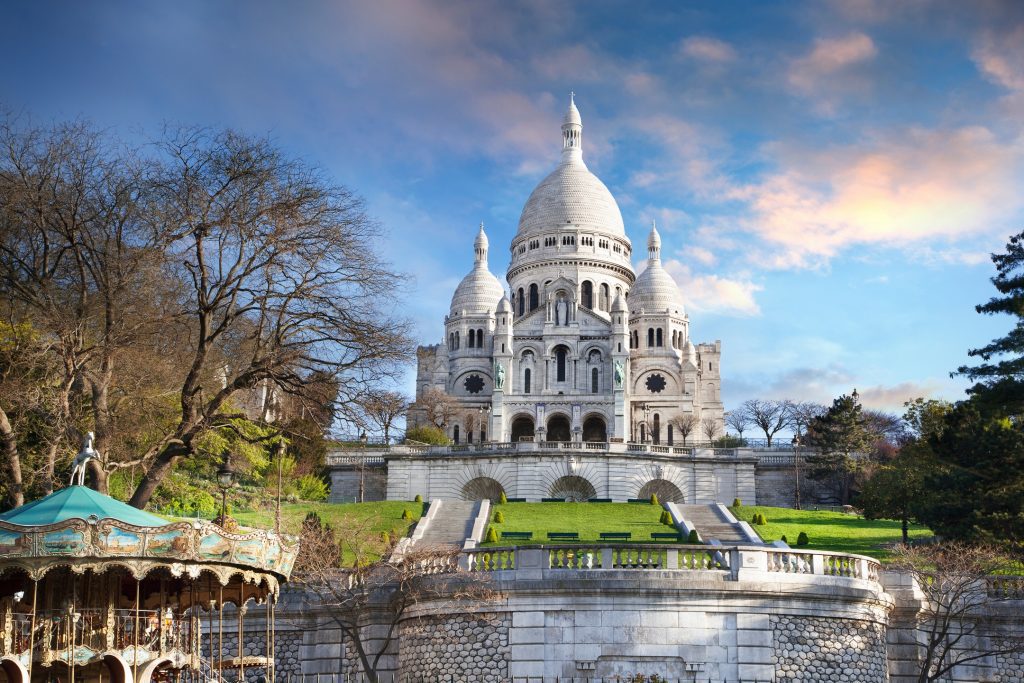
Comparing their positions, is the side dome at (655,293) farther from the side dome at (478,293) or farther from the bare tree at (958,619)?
the bare tree at (958,619)

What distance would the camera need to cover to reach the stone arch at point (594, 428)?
99312 mm

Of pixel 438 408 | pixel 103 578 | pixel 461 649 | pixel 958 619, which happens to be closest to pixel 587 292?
pixel 438 408

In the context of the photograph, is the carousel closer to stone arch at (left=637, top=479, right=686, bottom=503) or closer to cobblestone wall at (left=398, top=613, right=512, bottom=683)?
cobblestone wall at (left=398, top=613, right=512, bottom=683)

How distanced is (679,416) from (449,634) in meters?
73.1

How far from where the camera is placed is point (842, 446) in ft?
256

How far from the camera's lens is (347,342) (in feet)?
105

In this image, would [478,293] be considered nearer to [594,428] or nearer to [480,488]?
[594,428]

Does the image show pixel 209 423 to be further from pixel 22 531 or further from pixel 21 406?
pixel 22 531

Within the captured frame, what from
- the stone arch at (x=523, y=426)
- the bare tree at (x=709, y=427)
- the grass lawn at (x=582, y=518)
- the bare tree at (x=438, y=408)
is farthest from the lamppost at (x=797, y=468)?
the bare tree at (x=438, y=408)

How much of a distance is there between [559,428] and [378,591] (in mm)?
68885

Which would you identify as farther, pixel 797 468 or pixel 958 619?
pixel 797 468

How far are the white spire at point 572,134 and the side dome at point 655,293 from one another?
15.7m

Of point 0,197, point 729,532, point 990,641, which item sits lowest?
point 990,641

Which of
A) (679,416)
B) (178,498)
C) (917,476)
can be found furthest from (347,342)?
(679,416)
